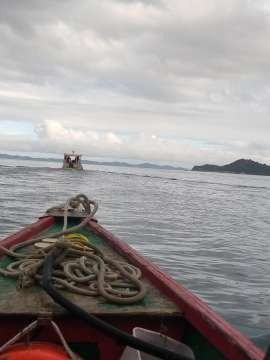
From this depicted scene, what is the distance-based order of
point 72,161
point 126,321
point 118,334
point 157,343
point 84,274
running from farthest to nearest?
point 72,161 → point 84,274 → point 126,321 → point 157,343 → point 118,334

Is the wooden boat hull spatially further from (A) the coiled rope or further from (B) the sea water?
(B) the sea water

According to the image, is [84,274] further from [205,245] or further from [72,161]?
[72,161]

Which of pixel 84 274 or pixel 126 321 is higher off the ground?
pixel 84 274

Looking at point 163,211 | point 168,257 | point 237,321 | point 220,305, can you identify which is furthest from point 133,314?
point 163,211

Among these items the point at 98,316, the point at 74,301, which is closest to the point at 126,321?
the point at 98,316

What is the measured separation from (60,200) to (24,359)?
25864mm

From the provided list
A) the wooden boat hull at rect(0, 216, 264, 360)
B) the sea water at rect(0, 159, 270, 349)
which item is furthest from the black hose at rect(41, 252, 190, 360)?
the sea water at rect(0, 159, 270, 349)

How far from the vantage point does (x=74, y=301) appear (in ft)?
13.2

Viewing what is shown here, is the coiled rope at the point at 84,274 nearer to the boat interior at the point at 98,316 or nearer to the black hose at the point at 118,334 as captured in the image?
the boat interior at the point at 98,316

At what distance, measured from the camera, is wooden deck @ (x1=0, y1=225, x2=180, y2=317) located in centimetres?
380

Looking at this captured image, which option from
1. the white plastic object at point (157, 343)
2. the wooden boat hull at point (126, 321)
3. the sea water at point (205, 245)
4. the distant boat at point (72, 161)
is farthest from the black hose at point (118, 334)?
the distant boat at point (72, 161)

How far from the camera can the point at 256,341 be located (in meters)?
7.04

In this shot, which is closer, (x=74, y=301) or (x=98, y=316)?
(x=98, y=316)

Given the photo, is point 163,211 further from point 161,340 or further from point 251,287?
point 161,340
